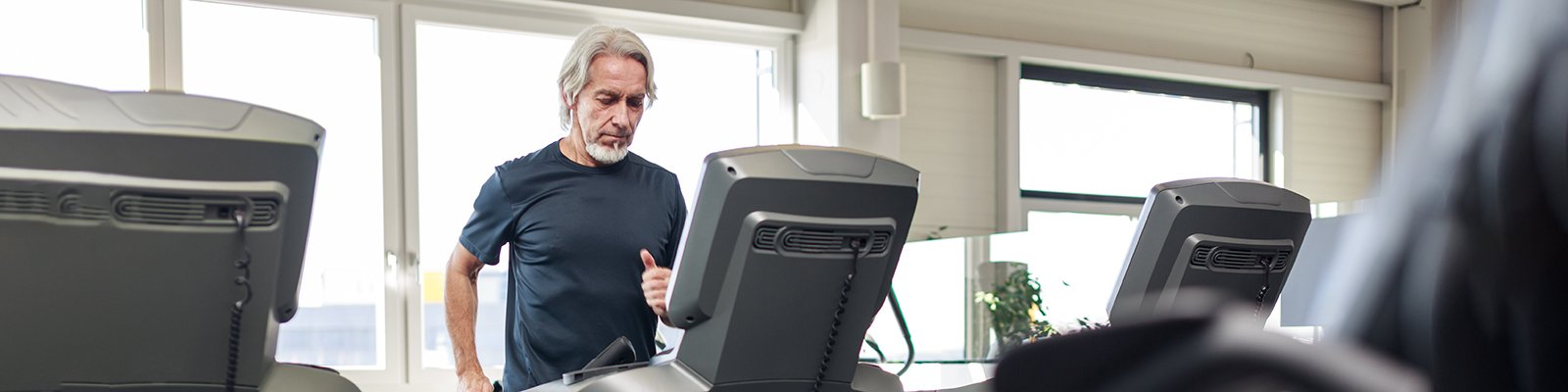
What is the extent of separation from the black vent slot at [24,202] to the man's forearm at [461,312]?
3.18ft

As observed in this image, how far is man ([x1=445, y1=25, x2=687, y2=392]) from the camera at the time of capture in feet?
7.93

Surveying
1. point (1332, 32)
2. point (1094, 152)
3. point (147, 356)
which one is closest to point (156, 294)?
point (147, 356)

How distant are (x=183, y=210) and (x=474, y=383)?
82 centimetres

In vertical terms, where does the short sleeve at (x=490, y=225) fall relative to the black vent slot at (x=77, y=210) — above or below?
below

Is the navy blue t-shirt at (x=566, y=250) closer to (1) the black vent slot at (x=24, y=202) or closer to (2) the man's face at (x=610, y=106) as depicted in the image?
(2) the man's face at (x=610, y=106)

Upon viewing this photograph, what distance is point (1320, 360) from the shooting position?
13.4 inches

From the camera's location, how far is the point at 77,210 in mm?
1532

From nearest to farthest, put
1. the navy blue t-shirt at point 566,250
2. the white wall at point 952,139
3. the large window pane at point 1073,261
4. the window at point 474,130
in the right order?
the navy blue t-shirt at point 566,250 → the large window pane at point 1073,261 → the window at point 474,130 → the white wall at point 952,139

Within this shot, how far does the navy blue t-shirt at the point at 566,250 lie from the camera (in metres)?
2.41

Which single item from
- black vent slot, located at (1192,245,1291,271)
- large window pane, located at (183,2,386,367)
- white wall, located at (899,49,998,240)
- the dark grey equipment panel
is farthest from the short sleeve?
white wall, located at (899,49,998,240)

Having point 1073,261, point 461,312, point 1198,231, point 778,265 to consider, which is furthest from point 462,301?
point 1073,261

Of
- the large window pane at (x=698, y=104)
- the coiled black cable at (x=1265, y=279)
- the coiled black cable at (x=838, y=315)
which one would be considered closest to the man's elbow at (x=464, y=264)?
the coiled black cable at (x=838, y=315)

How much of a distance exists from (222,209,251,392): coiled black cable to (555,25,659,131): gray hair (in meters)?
0.98

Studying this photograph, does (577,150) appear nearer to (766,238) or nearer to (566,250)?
(566,250)
